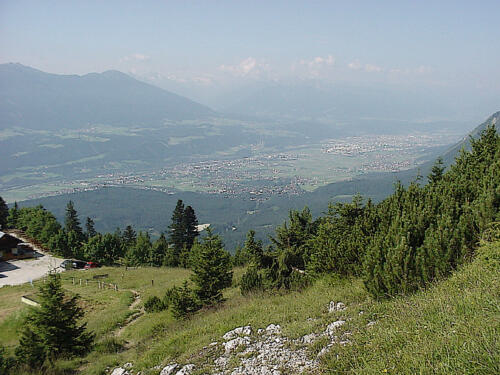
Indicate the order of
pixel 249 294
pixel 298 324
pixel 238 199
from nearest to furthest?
1. pixel 298 324
2. pixel 249 294
3. pixel 238 199

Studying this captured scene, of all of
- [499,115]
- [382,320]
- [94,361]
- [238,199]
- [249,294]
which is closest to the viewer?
[382,320]

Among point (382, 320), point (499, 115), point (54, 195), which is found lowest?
point (54, 195)

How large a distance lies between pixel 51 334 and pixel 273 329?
9.06m

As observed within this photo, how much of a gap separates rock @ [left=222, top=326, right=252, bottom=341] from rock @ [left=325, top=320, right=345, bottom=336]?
211cm

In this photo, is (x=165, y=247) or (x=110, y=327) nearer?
(x=110, y=327)

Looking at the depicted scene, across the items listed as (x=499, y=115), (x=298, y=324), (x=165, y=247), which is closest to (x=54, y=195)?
(x=165, y=247)

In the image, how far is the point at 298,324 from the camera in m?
7.96

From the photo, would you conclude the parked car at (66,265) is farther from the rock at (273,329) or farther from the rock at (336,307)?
the rock at (336,307)

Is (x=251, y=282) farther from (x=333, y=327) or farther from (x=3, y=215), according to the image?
(x=3, y=215)

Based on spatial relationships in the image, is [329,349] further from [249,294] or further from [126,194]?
[126,194]

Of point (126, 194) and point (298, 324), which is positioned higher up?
point (298, 324)

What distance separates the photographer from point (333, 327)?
711cm

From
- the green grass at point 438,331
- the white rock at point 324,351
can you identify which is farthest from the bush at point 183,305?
the white rock at point 324,351

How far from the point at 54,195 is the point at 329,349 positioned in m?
213
